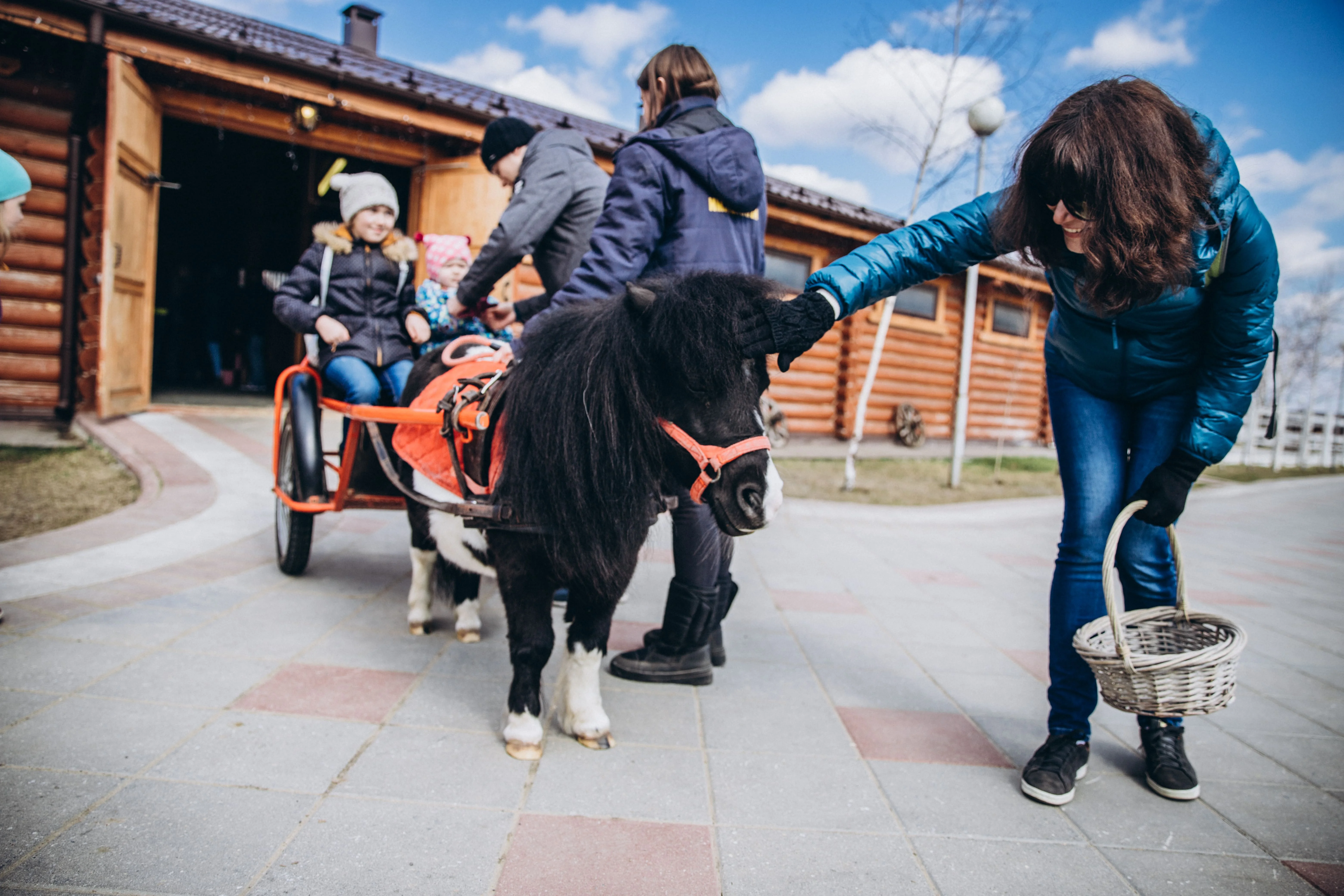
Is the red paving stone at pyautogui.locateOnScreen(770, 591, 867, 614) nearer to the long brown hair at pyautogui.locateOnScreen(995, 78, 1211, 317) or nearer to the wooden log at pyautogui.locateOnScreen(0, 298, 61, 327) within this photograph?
the long brown hair at pyautogui.locateOnScreen(995, 78, 1211, 317)

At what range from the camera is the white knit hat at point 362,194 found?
10.5 ft

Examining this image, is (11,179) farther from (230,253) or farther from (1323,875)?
(230,253)

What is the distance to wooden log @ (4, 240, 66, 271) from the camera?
679cm

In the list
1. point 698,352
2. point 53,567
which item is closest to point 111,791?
point 698,352

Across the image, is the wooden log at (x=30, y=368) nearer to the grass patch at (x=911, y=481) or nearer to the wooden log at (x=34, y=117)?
the wooden log at (x=34, y=117)

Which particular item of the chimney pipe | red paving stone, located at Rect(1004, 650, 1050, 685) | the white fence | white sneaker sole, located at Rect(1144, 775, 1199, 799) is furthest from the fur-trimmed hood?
the white fence

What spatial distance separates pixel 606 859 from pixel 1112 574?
139cm

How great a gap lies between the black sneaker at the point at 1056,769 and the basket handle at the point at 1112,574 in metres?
0.36

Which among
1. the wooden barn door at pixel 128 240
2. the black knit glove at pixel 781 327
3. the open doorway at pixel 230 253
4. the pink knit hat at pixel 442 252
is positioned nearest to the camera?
the black knit glove at pixel 781 327

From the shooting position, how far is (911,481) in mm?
8883

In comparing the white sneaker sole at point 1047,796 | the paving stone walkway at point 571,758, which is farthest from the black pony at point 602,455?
the white sneaker sole at point 1047,796

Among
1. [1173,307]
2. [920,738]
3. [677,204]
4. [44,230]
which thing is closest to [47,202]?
[44,230]

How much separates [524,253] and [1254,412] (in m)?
22.3

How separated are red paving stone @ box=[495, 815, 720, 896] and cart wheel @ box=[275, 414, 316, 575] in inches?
84.3
